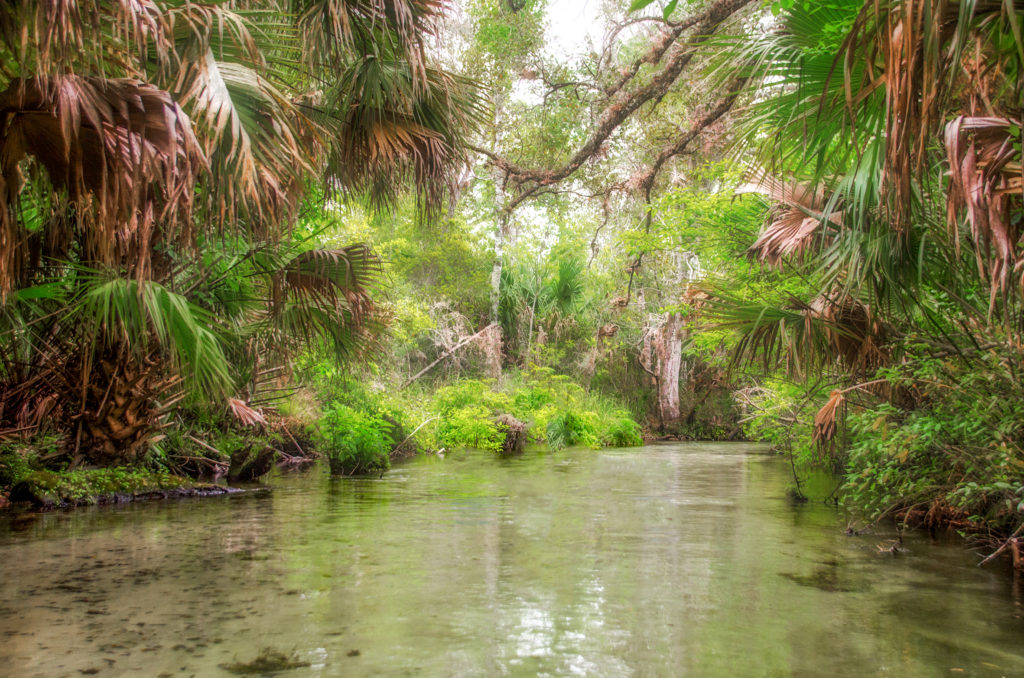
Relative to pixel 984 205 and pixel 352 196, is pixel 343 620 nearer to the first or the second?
pixel 984 205

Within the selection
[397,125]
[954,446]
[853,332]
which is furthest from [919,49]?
[397,125]

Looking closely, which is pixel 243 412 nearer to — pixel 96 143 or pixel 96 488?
pixel 96 488

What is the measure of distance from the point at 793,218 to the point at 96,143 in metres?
5.42

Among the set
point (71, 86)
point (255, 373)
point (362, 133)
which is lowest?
point (255, 373)

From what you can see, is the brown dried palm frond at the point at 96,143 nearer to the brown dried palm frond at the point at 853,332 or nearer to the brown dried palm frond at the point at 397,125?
the brown dried palm frond at the point at 397,125

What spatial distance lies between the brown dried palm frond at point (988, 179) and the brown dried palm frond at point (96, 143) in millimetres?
3676

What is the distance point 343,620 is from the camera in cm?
383

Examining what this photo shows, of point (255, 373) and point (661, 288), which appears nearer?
point (255, 373)

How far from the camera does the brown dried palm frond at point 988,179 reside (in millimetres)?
3377

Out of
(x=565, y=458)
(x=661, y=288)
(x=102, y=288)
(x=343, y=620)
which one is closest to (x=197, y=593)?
(x=343, y=620)

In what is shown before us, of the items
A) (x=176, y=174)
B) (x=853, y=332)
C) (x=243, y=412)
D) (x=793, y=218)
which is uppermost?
(x=793, y=218)

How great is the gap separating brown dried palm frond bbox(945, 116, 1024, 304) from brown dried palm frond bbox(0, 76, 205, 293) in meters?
3.68

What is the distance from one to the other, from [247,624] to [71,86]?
111 inches

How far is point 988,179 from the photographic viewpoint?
3539 mm
